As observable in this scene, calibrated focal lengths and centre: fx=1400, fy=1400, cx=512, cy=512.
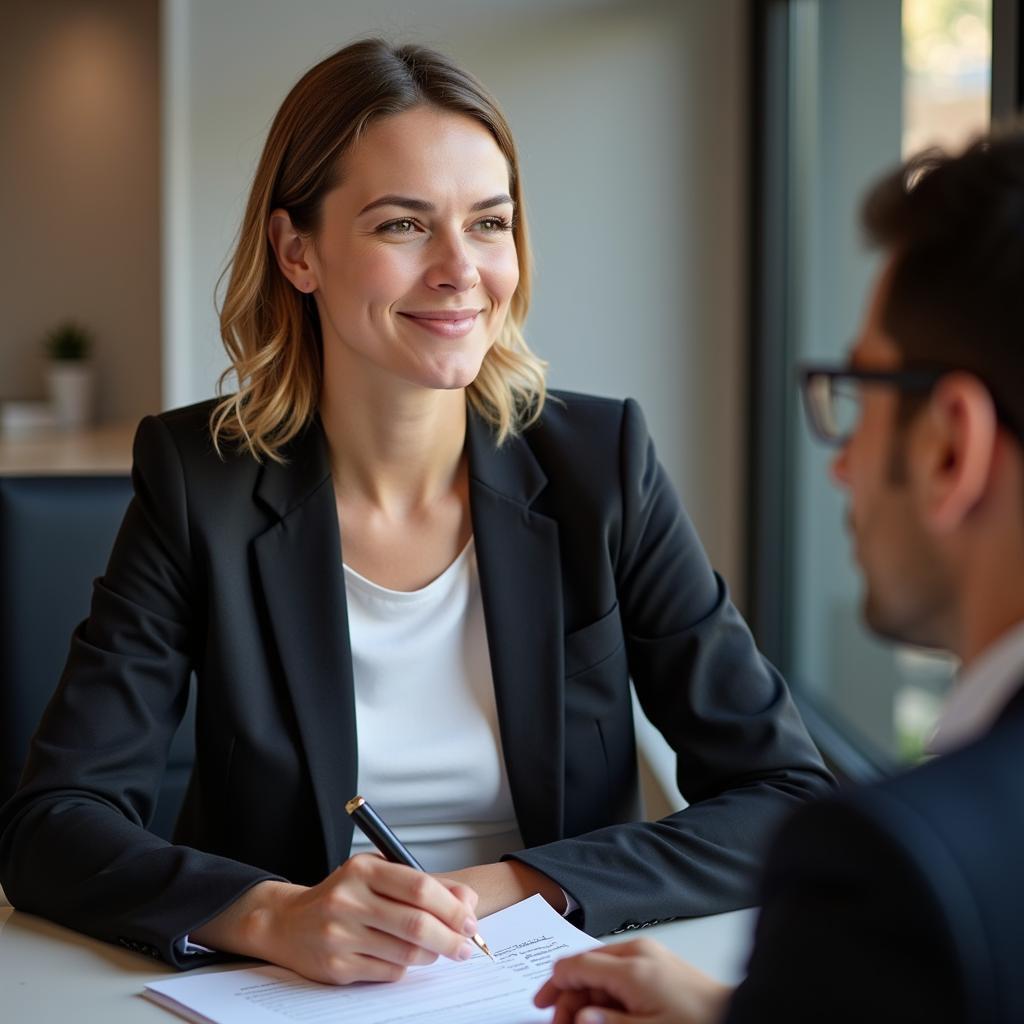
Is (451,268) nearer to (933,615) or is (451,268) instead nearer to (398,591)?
(398,591)

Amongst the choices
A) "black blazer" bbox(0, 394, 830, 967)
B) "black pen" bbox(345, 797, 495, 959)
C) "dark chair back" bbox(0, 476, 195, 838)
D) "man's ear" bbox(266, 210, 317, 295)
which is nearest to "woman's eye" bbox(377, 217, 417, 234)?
"man's ear" bbox(266, 210, 317, 295)

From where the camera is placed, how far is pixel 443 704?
1.66 meters

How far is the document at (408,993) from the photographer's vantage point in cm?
112

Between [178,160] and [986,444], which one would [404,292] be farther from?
[178,160]

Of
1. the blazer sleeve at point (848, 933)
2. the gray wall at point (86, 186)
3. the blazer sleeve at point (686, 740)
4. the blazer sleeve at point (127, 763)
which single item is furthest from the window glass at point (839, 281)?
the gray wall at point (86, 186)

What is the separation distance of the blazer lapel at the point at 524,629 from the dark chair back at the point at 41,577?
58cm

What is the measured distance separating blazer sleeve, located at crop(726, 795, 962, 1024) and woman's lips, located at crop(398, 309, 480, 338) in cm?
105

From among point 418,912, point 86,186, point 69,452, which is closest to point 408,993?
point 418,912

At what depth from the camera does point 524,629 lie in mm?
1664

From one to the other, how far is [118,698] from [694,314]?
233cm

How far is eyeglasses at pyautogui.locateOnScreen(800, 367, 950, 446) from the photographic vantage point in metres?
0.81

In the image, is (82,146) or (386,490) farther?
(82,146)

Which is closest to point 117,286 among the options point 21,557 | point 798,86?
point 798,86

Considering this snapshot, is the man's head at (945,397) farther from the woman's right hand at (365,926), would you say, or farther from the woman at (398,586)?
the woman at (398,586)
